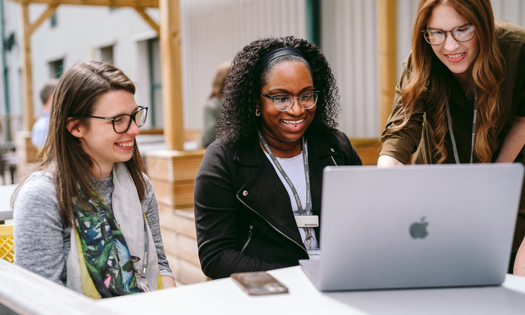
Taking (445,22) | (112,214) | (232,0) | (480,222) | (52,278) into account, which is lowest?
(52,278)

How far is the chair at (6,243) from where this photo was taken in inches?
78.4

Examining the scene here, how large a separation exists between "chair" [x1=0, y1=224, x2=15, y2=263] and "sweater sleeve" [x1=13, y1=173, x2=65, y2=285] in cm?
42

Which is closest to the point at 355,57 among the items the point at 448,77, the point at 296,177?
the point at 448,77

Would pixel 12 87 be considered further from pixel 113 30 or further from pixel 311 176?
pixel 311 176

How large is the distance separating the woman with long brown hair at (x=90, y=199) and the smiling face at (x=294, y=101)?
1.47ft

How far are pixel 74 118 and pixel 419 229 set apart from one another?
1.15 m

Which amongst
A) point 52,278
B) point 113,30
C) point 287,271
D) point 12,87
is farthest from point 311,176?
point 12,87

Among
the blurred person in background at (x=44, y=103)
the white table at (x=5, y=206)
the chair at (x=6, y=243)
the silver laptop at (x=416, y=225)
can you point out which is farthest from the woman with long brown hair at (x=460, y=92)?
the blurred person in background at (x=44, y=103)

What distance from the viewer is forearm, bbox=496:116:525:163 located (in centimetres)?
190

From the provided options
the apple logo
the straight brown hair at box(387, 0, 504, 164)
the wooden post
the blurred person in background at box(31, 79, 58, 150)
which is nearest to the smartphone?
the apple logo

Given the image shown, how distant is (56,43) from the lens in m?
Result: 14.1

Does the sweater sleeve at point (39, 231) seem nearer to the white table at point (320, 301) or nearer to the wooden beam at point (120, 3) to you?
the white table at point (320, 301)

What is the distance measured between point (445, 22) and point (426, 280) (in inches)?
35.2

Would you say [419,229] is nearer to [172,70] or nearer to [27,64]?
[172,70]
